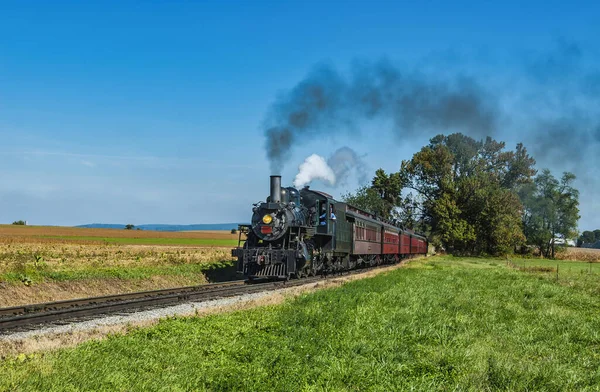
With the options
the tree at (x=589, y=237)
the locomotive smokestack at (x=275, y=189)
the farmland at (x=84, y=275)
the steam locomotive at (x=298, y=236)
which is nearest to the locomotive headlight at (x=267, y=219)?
the steam locomotive at (x=298, y=236)

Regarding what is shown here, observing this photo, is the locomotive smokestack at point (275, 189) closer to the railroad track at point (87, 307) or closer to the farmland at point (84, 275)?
the railroad track at point (87, 307)

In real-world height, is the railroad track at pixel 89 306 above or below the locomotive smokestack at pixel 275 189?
below

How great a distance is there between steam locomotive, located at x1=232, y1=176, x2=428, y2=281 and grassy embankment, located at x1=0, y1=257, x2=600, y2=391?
9533mm

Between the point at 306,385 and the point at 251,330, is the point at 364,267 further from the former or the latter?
the point at 306,385

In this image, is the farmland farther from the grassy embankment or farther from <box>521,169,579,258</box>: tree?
<box>521,169,579,258</box>: tree

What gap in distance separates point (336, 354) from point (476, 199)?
70.3 metres

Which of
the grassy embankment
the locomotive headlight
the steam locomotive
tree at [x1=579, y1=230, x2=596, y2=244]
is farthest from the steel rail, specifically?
tree at [x1=579, y1=230, x2=596, y2=244]

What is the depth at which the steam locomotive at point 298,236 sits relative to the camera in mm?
24578

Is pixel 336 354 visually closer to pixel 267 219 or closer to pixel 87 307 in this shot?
pixel 87 307

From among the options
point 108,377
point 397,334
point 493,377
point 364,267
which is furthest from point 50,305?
point 364,267

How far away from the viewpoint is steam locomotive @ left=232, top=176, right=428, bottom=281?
24578 mm

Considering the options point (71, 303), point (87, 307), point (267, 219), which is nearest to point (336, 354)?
point (87, 307)

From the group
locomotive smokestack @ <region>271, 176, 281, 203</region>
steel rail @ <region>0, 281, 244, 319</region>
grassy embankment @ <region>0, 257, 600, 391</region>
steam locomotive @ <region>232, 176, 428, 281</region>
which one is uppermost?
locomotive smokestack @ <region>271, 176, 281, 203</region>

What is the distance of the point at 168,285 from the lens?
84.2ft
